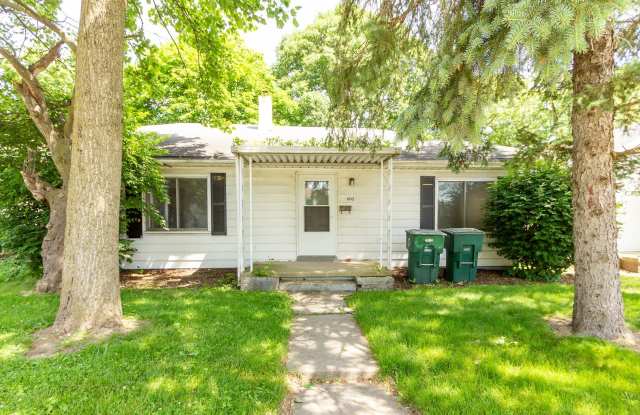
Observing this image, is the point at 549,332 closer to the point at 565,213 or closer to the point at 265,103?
the point at 565,213

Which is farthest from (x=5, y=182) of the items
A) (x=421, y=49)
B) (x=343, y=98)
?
(x=421, y=49)

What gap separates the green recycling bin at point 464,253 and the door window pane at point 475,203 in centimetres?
118

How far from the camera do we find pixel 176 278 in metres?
6.84

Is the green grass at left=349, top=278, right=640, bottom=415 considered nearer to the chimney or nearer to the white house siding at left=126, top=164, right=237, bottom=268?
the white house siding at left=126, top=164, right=237, bottom=268

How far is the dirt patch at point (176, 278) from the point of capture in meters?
6.33

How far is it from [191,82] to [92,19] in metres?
3.69

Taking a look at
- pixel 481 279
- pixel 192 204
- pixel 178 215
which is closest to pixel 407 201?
pixel 481 279

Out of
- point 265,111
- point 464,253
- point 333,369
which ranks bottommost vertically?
point 333,369

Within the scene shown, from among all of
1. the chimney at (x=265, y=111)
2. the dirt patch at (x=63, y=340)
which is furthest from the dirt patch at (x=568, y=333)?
the chimney at (x=265, y=111)

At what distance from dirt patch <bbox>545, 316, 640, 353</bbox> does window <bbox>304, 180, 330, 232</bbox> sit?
181 inches

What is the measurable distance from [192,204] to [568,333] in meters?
7.05

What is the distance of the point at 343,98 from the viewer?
504 centimetres

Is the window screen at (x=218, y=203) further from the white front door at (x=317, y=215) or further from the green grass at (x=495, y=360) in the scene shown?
the green grass at (x=495, y=360)

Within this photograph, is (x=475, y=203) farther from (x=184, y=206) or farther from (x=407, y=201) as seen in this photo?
(x=184, y=206)
